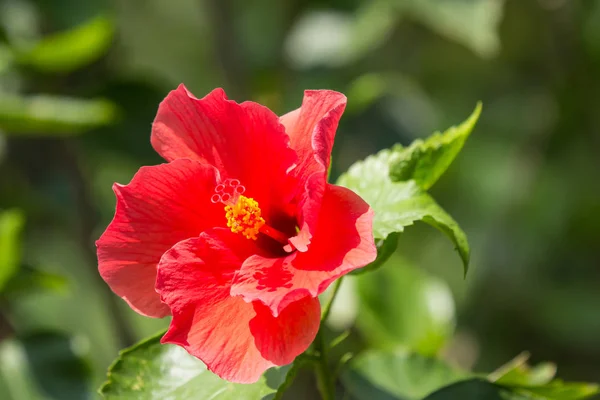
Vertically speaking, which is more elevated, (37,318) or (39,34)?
(39,34)

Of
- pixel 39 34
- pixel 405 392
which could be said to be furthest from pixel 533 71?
pixel 405 392

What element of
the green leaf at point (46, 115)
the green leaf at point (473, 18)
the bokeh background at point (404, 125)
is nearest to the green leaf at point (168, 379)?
the green leaf at point (46, 115)

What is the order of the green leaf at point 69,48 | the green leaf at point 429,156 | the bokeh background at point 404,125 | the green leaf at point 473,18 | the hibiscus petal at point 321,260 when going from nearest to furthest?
the hibiscus petal at point 321,260
the green leaf at point 429,156
the green leaf at point 69,48
the green leaf at point 473,18
the bokeh background at point 404,125

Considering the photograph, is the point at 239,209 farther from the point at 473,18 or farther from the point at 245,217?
the point at 473,18

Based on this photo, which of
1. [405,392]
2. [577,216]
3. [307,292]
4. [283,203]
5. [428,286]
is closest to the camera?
[307,292]

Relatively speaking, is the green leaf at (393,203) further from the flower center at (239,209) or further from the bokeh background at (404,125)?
the bokeh background at (404,125)

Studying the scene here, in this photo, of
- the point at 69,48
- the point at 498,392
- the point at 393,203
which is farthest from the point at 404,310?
the point at 69,48

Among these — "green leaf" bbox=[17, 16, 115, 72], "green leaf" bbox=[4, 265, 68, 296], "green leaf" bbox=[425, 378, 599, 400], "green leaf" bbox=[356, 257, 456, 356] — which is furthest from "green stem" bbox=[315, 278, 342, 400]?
"green leaf" bbox=[17, 16, 115, 72]

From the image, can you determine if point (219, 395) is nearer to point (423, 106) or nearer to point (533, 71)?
point (423, 106)
